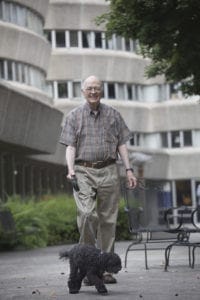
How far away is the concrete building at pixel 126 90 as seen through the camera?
59938 millimetres

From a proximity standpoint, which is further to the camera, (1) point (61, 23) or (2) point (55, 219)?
(1) point (61, 23)

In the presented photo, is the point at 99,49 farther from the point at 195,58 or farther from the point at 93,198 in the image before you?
the point at 93,198

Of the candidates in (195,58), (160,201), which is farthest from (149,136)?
(160,201)

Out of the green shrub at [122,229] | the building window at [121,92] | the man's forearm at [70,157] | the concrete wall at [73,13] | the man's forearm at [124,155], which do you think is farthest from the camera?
the building window at [121,92]

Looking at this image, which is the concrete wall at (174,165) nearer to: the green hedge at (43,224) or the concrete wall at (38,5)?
the concrete wall at (38,5)

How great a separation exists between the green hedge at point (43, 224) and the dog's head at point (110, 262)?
45.2ft

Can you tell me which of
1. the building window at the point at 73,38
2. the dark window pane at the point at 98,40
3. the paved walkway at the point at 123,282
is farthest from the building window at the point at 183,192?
the paved walkway at the point at 123,282

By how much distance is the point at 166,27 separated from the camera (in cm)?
2148

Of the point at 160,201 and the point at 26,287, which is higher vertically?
the point at 160,201

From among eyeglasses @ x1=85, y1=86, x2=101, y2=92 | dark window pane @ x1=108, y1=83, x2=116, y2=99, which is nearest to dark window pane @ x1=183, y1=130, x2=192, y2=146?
dark window pane @ x1=108, y1=83, x2=116, y2=99

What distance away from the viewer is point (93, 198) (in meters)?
10.4

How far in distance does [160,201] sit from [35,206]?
45.7 ft

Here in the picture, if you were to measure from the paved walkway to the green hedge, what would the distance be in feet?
27.1

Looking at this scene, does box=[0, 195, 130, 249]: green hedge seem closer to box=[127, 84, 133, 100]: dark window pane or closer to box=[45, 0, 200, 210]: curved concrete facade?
box=[45, 0, 200, 210]: curved concrete facade
